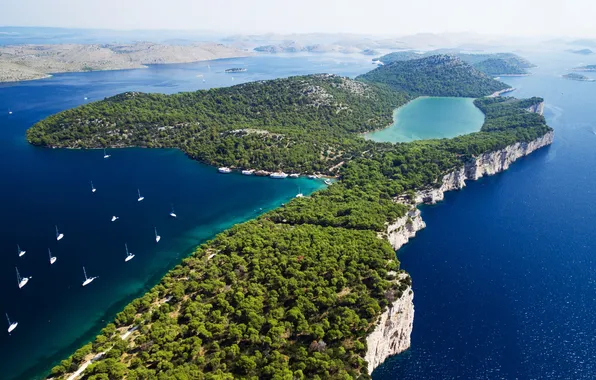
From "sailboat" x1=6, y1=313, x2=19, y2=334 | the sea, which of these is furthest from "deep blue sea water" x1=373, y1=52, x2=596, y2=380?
"sailboat" x1=6, y1=313, x2=19, y2=334

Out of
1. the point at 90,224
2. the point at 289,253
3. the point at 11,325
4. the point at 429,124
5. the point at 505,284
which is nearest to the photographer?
the point at 11,325

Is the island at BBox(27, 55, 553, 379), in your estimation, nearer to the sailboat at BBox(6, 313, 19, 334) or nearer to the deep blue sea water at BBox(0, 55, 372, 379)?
the deep blue sea water at BBox(0, 55, 372, 379)

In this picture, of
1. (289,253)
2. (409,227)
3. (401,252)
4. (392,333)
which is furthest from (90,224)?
(409,227)

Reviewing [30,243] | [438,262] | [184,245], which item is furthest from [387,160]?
[30,243]

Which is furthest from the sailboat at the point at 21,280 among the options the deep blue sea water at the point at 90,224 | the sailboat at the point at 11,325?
the sailboat at the point at 11,325

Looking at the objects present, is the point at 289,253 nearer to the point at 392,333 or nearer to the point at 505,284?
the point at 392,333
